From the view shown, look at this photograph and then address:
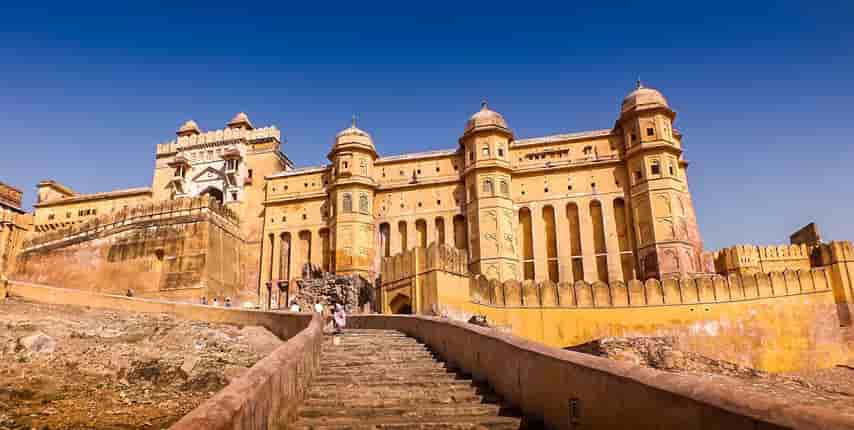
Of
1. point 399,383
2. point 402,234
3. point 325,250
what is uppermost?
point 402,234

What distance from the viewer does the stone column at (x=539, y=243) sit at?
3828 cm

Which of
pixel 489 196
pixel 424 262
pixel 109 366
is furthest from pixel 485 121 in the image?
pixel 109 366

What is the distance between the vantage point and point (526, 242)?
4009cm

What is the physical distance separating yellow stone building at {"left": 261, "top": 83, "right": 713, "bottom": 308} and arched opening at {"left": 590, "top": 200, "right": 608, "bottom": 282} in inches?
2.8

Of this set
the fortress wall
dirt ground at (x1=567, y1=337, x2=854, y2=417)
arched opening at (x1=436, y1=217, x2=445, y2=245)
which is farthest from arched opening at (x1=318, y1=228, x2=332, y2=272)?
the fortress wall

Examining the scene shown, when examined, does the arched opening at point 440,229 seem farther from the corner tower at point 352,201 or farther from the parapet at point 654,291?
the parapet at point 654,291

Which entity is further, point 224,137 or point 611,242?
point 224,137

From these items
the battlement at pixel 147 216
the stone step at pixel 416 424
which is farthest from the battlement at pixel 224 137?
the stone step at pixel 416 424

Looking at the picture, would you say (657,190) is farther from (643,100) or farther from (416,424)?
(416,424)

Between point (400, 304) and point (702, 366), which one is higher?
point (400, 304)

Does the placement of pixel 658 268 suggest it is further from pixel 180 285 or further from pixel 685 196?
pixel 180 285

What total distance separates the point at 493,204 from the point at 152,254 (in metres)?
21.6

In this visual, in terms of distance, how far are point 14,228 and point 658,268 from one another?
45512 millimetres

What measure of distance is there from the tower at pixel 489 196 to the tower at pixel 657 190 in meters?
7.46
